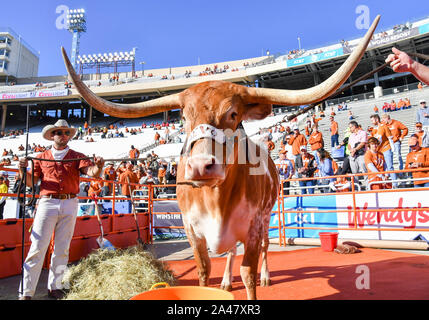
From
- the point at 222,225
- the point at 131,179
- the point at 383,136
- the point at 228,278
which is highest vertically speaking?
the point at 383,136

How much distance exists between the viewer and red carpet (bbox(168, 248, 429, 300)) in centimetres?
339

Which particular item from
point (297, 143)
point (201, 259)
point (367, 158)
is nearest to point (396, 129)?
point (367, 158)

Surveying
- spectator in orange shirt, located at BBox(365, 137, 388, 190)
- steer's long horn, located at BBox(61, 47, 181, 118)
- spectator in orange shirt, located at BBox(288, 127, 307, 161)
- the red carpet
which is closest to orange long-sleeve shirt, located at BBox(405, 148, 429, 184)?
spectator in orange shirt, located at BBox(365, 137, 388, 190)

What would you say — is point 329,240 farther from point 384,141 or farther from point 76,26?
point 76,26

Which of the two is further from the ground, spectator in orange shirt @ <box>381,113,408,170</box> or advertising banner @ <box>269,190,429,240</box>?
spectator in orange shirt @ <box>381,113,408,170</box>

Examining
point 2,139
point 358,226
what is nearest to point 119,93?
point 2,139

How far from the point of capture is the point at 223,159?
2262mm

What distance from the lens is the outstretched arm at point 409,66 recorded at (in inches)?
101

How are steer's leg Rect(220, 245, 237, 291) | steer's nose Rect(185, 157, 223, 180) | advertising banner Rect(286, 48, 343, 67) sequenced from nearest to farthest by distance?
steer's nose Rect(185, 157, 223, 180) < steer's leg Rect(220, 245, 237, 291) < advertising banner Rect(286, 48, 343, 67)

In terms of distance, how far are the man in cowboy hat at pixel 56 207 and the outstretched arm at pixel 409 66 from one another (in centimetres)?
333

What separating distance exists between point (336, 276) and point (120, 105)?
3.71 m

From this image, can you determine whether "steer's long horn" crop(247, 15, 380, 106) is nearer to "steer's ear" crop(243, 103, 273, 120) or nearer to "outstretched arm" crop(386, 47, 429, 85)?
"steer's ear" crop(243, 103, 273, 120)

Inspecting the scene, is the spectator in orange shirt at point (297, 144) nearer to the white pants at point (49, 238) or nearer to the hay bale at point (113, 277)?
the hay bale at point (113, 277)

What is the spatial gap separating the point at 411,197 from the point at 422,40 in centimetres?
3055
